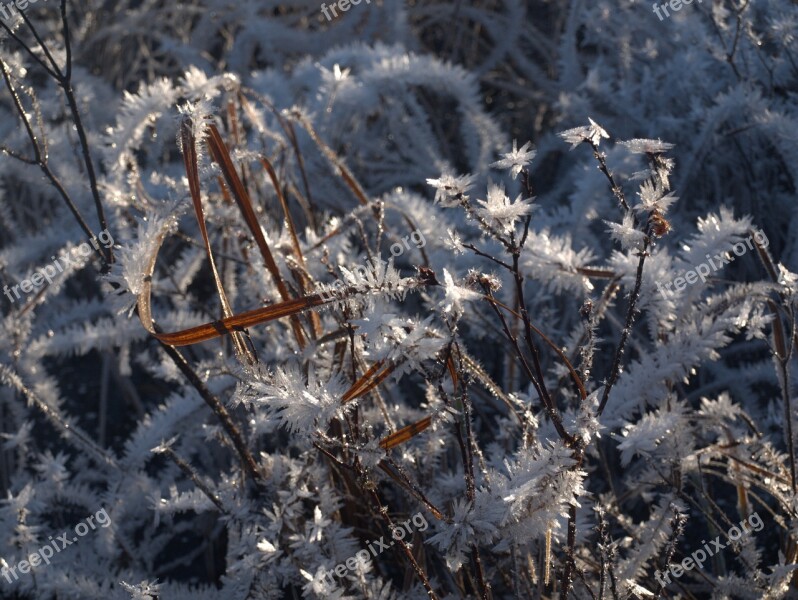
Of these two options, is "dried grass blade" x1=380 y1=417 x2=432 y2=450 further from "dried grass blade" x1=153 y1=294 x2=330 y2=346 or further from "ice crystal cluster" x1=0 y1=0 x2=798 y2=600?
"dried grass blade" x1=153 y1=294 x2=330 y2=346

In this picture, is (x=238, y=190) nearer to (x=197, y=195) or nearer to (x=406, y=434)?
(x=197, y=195)

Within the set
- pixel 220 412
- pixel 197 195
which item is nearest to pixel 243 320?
pixel 197 195

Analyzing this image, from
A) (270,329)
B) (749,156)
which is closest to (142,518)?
(270,329)

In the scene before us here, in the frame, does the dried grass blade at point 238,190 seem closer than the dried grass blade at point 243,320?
No

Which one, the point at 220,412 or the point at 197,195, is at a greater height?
the point at 197,195

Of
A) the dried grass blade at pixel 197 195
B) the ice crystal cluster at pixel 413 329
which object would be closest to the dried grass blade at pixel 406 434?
the ice crystal cluster at pixel 413 329

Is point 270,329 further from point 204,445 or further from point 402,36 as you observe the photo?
point 402,36

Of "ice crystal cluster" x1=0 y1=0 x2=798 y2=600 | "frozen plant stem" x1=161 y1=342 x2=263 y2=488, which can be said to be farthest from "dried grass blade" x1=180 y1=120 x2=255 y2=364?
"frozen plant stem" x1=161 y1=342 x2=263 y2=488

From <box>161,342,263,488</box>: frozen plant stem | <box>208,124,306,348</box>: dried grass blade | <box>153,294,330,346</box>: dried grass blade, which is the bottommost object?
<box>161,342,263,488</box>: frozen plant stem

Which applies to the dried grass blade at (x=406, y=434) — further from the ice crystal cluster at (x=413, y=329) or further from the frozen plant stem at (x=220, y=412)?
the frozen plant stem at (x=220, y=412)
